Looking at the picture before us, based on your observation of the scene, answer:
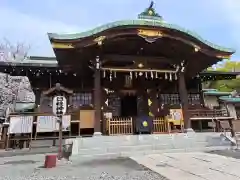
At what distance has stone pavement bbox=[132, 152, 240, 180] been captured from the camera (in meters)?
5.33

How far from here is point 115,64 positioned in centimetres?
1238

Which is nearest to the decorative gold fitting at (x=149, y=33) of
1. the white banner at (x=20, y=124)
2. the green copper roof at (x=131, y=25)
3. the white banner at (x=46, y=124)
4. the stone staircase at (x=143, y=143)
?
the green copper roof at (x=131, y=25)

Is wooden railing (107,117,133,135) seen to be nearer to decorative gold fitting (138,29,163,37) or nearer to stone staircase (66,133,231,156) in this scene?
stone staircase (66,133,231,156)

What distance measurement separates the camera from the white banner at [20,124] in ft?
37.3

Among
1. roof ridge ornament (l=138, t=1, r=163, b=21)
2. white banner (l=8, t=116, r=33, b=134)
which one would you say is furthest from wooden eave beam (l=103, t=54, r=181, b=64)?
white banner (l=8, t=116, r=33, b=134)

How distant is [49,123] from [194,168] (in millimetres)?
8310

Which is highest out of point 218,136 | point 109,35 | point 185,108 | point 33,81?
point 109,35

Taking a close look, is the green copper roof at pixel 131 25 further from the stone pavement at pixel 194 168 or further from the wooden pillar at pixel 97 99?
the stone pavement at pixel 194 168

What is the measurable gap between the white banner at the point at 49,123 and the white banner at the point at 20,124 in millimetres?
459

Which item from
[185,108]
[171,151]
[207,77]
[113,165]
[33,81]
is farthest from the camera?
[207,77]

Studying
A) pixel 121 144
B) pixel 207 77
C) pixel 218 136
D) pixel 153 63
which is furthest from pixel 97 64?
pixel 207 77

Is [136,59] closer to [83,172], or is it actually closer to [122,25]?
[122,25]

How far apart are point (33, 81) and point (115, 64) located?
566 centimetres

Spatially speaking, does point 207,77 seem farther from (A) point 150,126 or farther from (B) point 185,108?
(A) point 150,126
